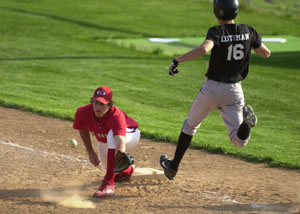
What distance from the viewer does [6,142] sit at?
8.66m

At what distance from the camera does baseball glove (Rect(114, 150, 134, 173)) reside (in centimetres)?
609

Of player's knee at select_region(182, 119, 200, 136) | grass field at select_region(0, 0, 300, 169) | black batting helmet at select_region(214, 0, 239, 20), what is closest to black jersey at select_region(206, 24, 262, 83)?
black batting helmet at select_region(214, 0, 239, 20)

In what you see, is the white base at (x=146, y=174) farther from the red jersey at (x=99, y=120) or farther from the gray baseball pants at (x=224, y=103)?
the gray baseball pants at (x=224, y=103)

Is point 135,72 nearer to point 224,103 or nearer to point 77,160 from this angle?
point 77,160

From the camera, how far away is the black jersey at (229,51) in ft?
20.2

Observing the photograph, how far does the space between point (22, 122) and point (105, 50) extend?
32.2ft

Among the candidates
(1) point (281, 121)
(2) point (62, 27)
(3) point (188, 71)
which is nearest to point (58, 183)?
(1) point (281, 121)

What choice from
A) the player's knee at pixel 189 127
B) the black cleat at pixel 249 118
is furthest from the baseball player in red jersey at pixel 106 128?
the black cleat at pixel 249 118

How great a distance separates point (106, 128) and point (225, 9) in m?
1.84

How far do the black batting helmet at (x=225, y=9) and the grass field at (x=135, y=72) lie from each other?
2735mm

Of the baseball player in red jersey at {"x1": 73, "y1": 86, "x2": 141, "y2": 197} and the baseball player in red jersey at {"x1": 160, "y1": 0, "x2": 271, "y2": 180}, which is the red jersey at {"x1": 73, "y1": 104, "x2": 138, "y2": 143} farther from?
the baseball player in red jersey at {"x1": 160, "y1": 0, "x2": 271, "y2": 180}

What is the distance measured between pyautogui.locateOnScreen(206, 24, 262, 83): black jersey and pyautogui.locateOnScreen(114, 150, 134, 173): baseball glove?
1246 mm

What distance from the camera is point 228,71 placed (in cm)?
629

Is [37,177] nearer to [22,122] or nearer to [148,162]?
[148,162]
